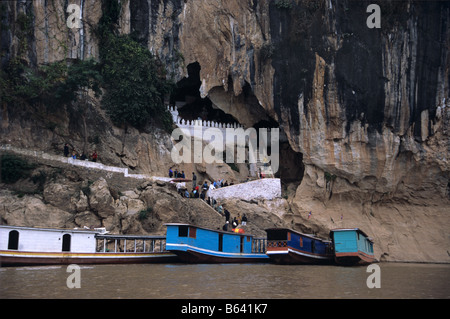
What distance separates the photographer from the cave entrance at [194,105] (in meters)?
35.5

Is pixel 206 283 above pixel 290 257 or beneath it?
above

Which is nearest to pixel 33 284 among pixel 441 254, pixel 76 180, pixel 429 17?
pixel 76 180

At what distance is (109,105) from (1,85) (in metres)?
5.95

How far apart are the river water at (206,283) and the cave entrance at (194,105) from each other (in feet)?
57.3

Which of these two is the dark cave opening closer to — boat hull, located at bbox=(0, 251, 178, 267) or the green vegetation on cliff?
the green vegetation on cliff

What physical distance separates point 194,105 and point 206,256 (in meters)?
17.0

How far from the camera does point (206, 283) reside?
50.1 feet

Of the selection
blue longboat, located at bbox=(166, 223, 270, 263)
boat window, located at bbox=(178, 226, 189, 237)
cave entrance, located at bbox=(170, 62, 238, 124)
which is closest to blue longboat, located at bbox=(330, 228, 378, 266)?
blue longboat, located at bbox=(166, 223, 270, 263)

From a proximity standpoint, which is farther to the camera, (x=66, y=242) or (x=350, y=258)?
(x=350, y=258)

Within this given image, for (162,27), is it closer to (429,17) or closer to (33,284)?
(429,17)

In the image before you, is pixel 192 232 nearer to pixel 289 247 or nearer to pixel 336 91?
pixel 289 247

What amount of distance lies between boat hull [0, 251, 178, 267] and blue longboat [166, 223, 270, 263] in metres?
1.12

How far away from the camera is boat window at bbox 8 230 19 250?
19125 mm

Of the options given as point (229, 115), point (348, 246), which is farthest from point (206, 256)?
point (229, 115)
